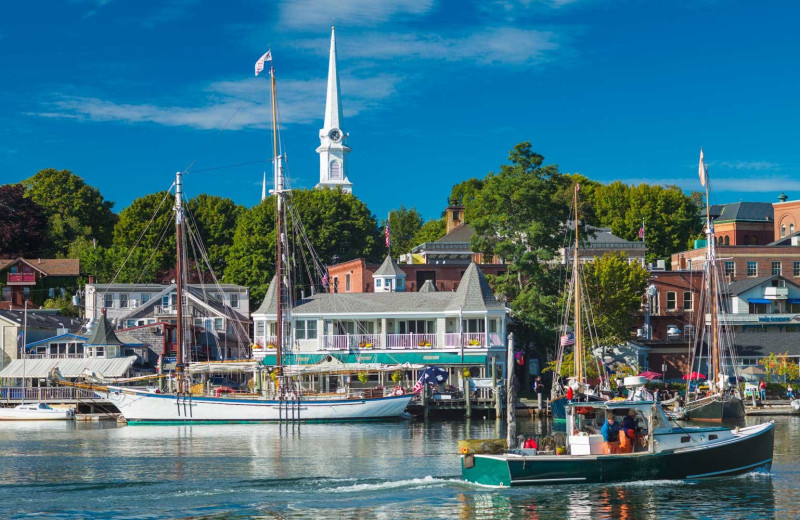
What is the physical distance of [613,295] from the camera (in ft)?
279

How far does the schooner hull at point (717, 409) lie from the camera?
6594 cm

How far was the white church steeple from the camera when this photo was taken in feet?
633

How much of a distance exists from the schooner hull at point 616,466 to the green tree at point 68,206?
104363mm

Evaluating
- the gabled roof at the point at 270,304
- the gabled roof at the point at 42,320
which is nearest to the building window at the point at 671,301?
the gabled roof at the point at 270,304

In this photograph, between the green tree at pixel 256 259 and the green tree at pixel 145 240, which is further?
the green tree at pixel 145 240

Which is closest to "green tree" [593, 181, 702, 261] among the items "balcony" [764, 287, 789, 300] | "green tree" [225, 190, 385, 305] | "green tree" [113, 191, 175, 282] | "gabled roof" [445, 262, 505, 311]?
"green tree" [225, 190, 385, 305]

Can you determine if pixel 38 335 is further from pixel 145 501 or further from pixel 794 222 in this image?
pixel 794 222

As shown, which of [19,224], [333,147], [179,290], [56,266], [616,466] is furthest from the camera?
[333,147]

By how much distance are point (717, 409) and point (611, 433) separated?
29.5 m

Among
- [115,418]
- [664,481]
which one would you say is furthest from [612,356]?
[664,481]

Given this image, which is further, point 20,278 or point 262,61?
point 20,278

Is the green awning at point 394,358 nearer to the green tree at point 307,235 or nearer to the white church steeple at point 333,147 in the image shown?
the green tree at point 307,235

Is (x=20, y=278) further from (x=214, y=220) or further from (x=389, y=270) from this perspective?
(x=389, y=270)

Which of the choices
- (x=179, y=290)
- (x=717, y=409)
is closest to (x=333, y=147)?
(x=179, y=290)
